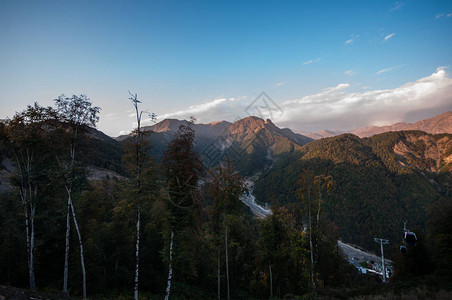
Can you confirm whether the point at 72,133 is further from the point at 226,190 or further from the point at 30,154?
the point at 226,190

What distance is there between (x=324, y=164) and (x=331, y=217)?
4695cm

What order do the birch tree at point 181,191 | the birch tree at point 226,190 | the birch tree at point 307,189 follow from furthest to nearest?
1. the birch tree at point 307,189
2. the birch tree at point 226,190
3. the birch tree at point 181,191

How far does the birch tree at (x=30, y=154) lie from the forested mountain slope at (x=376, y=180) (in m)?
94.0

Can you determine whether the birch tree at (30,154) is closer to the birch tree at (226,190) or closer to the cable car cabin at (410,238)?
the birch tree at (226,190)

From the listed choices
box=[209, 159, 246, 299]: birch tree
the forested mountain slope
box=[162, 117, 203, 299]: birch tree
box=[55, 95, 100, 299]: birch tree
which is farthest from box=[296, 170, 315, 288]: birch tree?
the forested mountain slope

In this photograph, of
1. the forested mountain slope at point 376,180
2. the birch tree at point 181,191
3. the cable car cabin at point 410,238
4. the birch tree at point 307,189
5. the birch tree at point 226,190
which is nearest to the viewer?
the birch tree at point 181,191

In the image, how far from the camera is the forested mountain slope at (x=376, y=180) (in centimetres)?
10681

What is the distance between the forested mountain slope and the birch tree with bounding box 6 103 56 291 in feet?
308

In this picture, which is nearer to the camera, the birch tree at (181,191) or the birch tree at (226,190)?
the birch tree at (181,191)

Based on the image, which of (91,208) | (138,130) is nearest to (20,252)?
(91,208)

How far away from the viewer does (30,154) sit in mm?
14047

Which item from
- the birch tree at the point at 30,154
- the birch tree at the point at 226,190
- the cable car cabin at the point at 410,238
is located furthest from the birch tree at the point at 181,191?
the cable car cabin at the point at 410,238

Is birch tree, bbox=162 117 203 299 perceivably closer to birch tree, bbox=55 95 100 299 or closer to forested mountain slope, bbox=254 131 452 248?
birch tree, bbox=55 95 100 299

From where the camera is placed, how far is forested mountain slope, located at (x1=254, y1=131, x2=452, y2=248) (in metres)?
107
